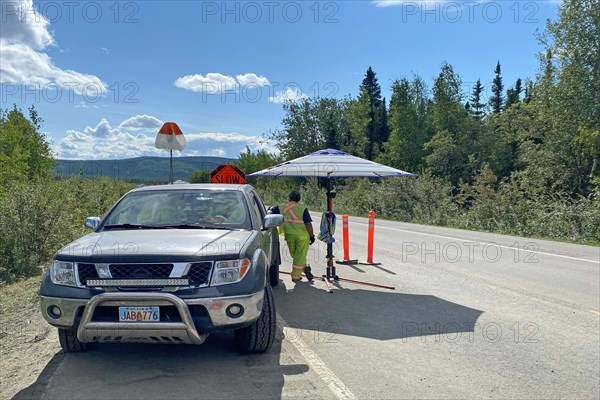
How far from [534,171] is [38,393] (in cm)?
3288

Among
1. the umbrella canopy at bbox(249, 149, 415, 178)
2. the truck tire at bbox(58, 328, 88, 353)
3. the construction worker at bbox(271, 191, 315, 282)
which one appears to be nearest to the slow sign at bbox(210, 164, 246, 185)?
the umbrella canopy at bbox(249, 149, 415, 178)

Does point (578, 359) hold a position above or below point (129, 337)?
below

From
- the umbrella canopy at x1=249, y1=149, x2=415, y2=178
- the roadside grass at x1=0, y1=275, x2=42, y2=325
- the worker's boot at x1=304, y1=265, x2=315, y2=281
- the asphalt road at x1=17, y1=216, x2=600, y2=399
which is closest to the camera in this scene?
the asphalt road at x1=17, y1=216, x2=600, y2=399

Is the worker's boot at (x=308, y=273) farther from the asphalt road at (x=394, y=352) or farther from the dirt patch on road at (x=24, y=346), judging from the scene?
the dirt patch on road at (x=24, y=346)

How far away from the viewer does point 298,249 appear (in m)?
8.51

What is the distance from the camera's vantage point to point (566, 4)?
3122 cm

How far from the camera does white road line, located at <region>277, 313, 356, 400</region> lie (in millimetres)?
4024

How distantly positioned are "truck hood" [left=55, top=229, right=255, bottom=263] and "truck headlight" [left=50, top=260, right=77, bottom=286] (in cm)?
6

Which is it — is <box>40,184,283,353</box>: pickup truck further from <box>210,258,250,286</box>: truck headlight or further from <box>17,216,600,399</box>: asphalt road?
<box>17,216,600,399</box>: asphalt road

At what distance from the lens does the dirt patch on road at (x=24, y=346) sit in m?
4.19

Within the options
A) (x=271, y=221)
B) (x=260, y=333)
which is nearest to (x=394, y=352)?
(x=260, y=333)

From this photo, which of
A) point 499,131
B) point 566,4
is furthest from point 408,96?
point 566,4

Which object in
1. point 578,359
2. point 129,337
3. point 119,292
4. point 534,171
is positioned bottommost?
point 578,359

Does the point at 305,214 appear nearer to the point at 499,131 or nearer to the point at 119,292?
the point at 119,292
